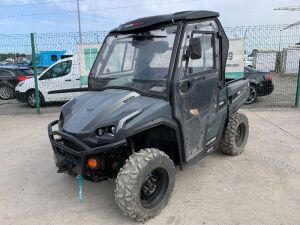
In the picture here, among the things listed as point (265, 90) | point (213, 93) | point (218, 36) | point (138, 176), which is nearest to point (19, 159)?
point (138, 176)

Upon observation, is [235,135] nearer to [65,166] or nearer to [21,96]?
[65,166]

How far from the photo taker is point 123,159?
3727mm

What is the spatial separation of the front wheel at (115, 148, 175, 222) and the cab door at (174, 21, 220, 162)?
0.43m

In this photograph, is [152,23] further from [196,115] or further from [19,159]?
[19,159]

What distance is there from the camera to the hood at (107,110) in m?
3.31

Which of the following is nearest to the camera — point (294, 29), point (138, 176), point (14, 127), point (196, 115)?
point (138, 176)

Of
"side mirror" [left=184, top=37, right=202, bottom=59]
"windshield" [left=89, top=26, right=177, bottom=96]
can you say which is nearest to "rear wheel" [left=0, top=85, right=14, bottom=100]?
→ "windshield" [left=89, top=26, right=177, bottom=96]

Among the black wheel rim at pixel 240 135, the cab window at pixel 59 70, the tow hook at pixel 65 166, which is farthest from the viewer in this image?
the cab window at pixel 59 70

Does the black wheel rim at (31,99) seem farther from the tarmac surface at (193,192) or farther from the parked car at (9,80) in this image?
the tarmac surface at (193,192)

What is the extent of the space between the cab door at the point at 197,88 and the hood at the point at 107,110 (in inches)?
12.7

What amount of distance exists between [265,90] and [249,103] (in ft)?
2.58

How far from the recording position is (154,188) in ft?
12.1

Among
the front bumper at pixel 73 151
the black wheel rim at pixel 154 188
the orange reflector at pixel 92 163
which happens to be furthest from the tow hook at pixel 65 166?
the black wheel rim at pixel 154 188

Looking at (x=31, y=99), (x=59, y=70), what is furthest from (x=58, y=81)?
(x=31, y=99)
